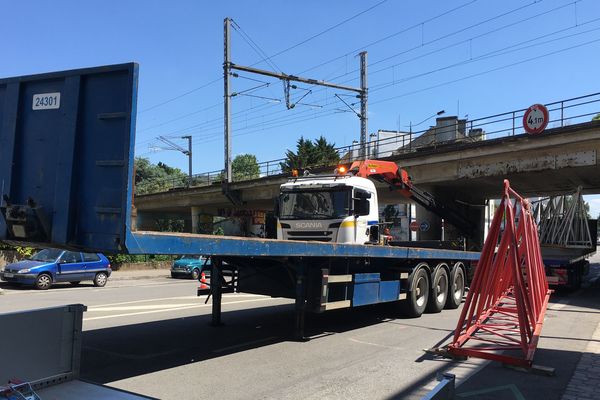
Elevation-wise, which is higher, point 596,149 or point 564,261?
point 596,149

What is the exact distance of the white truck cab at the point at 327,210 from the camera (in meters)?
11.1

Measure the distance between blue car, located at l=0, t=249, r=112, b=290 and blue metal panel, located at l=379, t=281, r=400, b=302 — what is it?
37.8ft

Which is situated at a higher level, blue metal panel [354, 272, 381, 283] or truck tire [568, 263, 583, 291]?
blue metal panel [354, 272, 381, 283]

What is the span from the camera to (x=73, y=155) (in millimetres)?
4953

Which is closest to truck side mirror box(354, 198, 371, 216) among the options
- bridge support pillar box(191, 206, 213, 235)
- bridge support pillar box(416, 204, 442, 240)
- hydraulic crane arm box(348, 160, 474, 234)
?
hydraulic crane arm box(348, 160, 474, 234)

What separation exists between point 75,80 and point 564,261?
1711 cm

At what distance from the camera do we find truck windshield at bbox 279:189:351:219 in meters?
11.2

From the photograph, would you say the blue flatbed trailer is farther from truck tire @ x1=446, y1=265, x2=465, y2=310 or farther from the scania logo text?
truck tire @ x1=446, y1=265, x2=465, y2=310

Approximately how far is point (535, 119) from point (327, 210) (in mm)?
13256

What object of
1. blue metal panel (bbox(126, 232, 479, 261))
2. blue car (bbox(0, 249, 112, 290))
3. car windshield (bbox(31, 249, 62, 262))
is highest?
blue metal panel (bbox(126, 232, 479, 261))

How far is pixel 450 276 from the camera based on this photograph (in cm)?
1269

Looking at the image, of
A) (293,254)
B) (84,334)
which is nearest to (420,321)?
(293,254)

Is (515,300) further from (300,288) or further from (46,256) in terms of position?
(46,256)

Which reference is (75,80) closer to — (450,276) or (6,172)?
(6,172)
